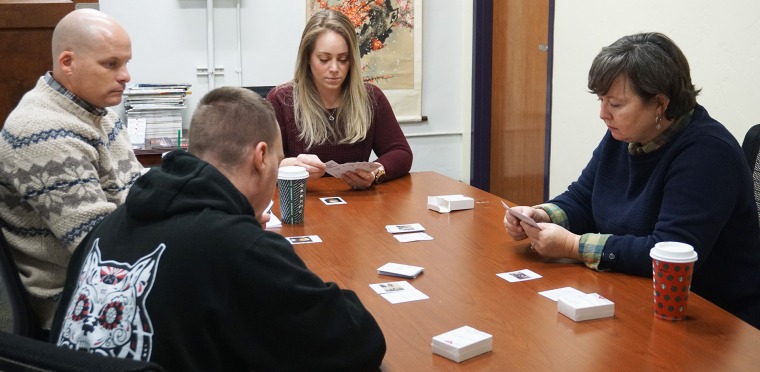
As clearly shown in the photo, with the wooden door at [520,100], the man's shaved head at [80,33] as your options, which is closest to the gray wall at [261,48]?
the wooden door at [520,100]

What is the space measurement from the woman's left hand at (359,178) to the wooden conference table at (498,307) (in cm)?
32

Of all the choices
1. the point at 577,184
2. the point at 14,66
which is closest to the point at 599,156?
the point at 577,184

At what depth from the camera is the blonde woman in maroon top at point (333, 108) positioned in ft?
10.9

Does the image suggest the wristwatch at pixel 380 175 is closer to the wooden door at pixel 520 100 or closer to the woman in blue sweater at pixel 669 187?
the woman in blue sweater at pixel 669 187

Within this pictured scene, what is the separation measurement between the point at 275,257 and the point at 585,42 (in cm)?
348

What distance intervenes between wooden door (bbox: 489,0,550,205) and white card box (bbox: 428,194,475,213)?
93.3 inches

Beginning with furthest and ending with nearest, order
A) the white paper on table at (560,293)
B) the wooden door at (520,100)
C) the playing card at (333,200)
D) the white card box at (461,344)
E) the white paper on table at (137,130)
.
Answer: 1. the wooden door at (520,100)
2. the white paper on table at (137,130)
3. the playing card at (333,200)
4. the white paper on table at (560,293)
5. the white card box at (461,344)

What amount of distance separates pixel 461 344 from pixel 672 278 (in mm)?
517

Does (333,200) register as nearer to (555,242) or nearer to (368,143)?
(368,143)

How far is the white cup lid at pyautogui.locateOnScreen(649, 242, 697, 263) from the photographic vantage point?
5.69 ft

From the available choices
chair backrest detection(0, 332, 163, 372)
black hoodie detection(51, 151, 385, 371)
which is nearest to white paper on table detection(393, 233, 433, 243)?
black hoodie detection(51, 151, 385, 371)

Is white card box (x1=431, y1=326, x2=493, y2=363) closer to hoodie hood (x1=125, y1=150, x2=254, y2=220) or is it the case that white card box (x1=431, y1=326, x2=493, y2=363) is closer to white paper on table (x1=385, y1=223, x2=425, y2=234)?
hoodie hood (x1=125, y1=150, x2=254, y2=220)

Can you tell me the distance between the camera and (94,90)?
220cm

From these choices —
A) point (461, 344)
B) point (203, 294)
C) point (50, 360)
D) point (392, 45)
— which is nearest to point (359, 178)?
point (461, 344)
